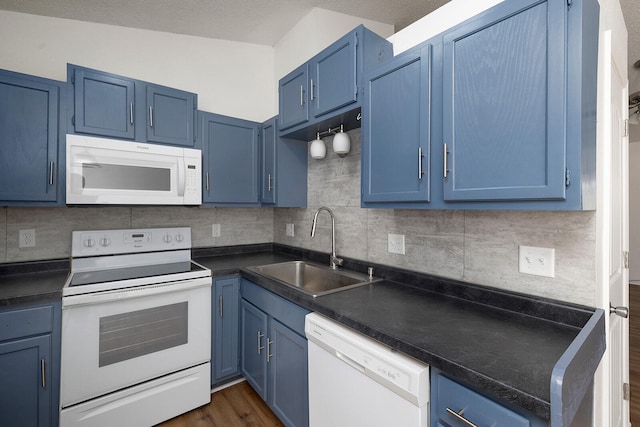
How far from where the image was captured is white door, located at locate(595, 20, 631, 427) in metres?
1.11

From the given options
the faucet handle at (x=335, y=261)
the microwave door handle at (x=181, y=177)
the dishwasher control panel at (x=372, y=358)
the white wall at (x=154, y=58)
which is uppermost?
the white wall at (x=154, y=58)

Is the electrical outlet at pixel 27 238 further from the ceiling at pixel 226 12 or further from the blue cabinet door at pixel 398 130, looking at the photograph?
the blue cabinet door at pixel 398 130

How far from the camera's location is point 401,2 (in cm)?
224

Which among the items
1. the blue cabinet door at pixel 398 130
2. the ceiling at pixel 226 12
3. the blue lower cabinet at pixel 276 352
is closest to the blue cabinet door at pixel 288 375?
the blue lower cabinet at pixel 276 352

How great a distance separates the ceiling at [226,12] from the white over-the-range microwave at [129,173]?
977 millimetres

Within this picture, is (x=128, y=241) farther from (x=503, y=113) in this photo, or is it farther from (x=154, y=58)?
(x=503, y=113)

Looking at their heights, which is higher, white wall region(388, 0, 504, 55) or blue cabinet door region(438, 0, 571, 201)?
white wall region(388, 0, 504, 55)

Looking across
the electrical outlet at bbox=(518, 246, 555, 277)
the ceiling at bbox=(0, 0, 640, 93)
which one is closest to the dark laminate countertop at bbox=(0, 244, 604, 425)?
the electrical outlet at bbox=(518, 246, 555, 277)

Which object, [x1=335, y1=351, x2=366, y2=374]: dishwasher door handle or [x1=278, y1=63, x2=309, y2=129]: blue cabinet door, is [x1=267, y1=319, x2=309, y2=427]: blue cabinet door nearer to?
[x1=335, y1=351, x2=366, y2=374]: dishwasher door handle

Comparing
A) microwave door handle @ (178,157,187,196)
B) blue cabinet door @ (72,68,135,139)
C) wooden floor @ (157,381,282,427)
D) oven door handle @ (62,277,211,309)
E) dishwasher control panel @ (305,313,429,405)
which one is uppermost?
blue cabinet door @ (72,68,135,139)

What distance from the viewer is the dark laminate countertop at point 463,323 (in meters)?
0.78

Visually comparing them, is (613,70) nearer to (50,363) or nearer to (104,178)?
(104,178)

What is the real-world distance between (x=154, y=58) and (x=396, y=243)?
2.35 m

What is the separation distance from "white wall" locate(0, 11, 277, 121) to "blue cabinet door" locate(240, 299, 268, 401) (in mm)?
1774
